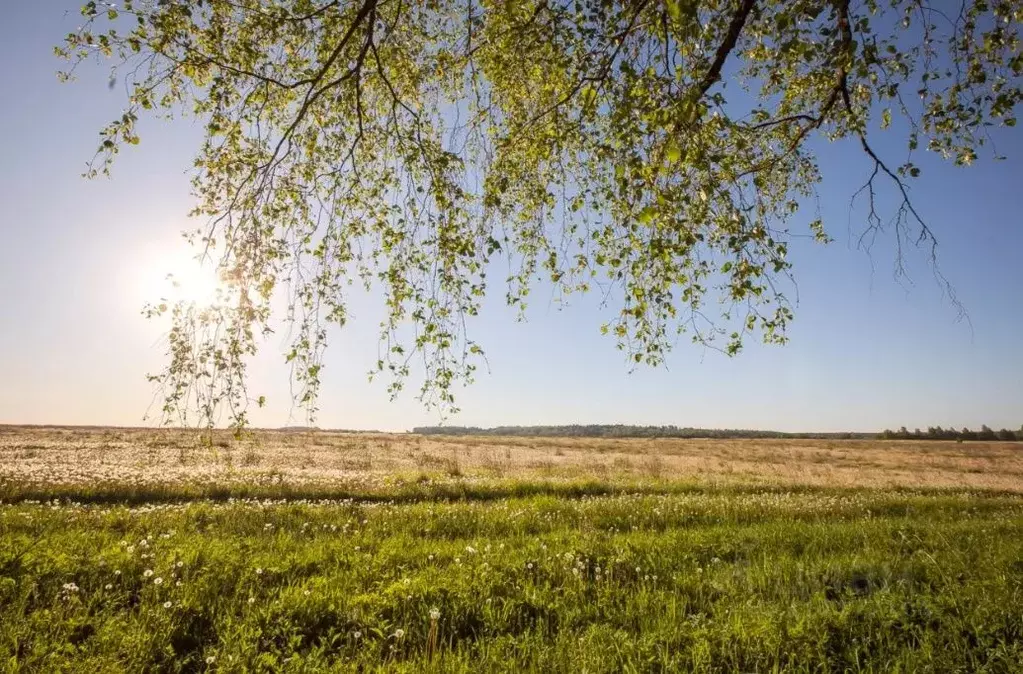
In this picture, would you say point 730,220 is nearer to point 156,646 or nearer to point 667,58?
point 667,58

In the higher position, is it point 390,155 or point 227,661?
point 390,155

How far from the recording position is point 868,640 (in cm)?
468

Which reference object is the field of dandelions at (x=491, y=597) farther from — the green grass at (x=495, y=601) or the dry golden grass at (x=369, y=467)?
the dry golden grass at (x=369, y=467)

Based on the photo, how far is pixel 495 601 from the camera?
18.7 feet

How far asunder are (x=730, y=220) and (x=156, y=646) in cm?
739

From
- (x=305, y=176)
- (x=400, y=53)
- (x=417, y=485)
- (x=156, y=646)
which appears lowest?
(x=417, y=485)

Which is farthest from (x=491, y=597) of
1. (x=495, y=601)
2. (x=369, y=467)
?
(x=369, y=467)

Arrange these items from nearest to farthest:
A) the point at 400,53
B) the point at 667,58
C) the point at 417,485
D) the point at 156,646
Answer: the point at 156,646, the point at 667,58, the point at 400,53, the point at 417,485

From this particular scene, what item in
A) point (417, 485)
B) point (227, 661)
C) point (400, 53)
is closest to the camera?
point (227, 661)

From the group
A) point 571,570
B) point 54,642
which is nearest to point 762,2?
point 571,570

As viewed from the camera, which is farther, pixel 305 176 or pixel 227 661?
pixel 305 176

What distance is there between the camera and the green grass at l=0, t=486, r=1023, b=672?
4.36m

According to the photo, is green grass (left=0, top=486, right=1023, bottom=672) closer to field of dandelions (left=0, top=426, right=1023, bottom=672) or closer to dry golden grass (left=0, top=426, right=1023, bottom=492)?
field of dandelions (left=0, top=426, right=1023, bottom=672)

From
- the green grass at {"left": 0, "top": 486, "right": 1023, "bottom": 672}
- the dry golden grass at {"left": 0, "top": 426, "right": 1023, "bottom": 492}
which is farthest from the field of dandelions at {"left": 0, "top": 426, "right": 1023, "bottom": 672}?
the dry golden grass at {"left": 0, "top": 426, "right": 1023, "bottom": 492}
